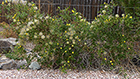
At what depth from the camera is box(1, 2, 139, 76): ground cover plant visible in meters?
2.37

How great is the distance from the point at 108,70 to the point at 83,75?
43 cm

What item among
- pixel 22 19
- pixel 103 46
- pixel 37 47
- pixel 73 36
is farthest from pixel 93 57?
pixel 22 19

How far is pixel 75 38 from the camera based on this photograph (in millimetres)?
2350

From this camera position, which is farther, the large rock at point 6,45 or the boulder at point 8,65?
the large rock at point 6,45

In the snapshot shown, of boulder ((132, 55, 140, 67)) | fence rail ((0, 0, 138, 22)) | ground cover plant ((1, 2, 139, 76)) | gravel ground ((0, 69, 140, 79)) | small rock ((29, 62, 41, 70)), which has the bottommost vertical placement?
gravel ground ((0, 69, 140, 79))

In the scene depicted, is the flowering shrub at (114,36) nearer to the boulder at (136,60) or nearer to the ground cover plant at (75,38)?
the ground cover plant at (75,38)

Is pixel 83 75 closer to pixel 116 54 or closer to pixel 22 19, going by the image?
pixel 116 54

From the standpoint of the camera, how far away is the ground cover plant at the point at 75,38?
2.37 m

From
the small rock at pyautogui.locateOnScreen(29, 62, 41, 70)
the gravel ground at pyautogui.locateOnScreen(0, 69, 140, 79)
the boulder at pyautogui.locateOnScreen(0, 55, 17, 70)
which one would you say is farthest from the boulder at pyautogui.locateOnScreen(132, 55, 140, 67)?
the boulder at pyautogui.locateOnScreen(0, 55, 17, 70)

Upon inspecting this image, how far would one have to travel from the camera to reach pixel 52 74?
2.51m

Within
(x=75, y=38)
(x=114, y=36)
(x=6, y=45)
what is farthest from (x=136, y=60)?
(x=6, y=45)

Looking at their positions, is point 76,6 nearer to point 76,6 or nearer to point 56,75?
point 76,6

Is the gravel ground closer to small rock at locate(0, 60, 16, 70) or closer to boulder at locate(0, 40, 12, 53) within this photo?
small rock at locate(0, 60, 16, 70)

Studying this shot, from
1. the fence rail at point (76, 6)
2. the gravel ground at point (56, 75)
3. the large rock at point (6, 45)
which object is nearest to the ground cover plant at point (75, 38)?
the gravel ground at point (56, 75)
